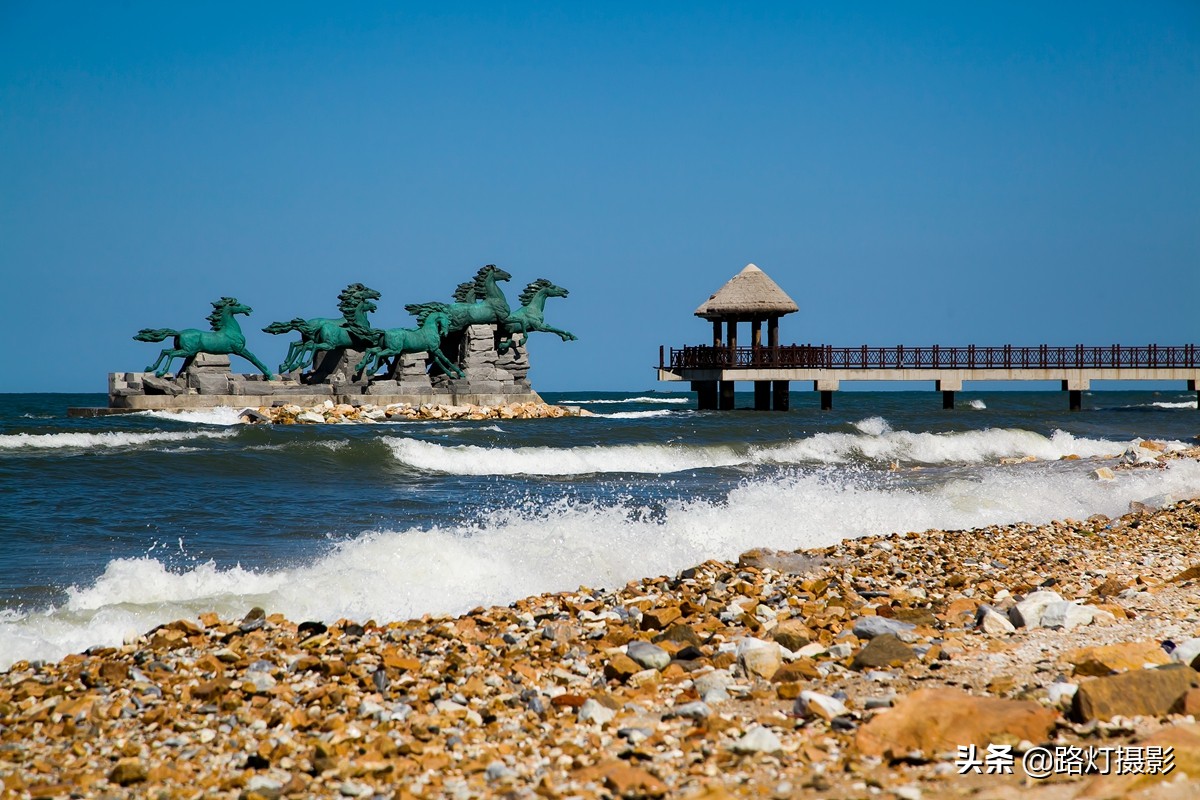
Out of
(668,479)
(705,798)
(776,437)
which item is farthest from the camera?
(776,437)

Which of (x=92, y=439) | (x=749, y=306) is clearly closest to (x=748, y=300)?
(x=749, y=306)

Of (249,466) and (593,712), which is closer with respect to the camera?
(593,712)

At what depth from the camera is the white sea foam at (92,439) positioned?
2017cm

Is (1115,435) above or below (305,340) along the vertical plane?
below

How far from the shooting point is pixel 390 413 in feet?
115

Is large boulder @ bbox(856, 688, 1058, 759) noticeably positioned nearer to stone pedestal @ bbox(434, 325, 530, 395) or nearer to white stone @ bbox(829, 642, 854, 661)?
white stone @ bbox(829, 642, 854, 661)

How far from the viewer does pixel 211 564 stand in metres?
7.35

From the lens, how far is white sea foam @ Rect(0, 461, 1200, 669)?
622 centimetres

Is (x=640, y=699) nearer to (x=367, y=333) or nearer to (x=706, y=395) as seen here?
(x=367, y=333)

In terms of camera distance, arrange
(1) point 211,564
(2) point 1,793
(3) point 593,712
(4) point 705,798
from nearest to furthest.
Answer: (4) point 705,798, (2) point 1,793, (3) point 593,712, (1) point 211,564

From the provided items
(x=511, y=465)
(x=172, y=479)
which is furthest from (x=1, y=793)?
(x=511, y=465)

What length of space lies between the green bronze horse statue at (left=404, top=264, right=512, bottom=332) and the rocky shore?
32.3 meters

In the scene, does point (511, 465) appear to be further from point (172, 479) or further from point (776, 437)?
point (776, 437)

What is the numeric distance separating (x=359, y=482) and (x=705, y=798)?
13228mm
